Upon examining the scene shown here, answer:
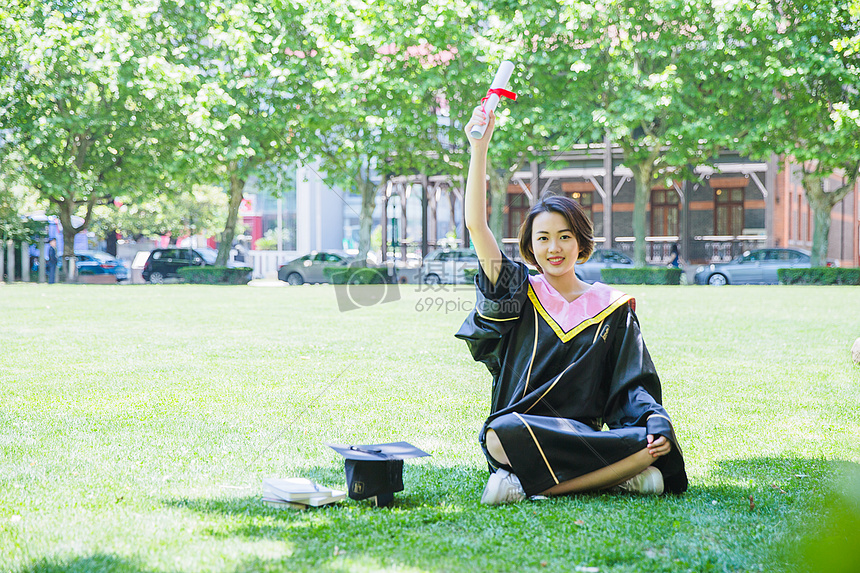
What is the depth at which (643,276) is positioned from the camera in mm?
23547

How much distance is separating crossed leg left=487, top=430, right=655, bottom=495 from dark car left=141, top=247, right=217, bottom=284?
28.3m

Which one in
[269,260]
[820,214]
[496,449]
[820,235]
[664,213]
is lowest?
[496,449]

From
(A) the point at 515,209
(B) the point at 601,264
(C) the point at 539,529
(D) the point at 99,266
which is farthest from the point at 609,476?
(A) the point at 515,209

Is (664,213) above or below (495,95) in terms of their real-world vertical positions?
above

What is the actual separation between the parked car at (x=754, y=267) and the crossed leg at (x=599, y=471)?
903 inches

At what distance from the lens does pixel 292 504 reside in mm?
3201

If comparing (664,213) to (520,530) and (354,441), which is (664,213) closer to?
(354,441)

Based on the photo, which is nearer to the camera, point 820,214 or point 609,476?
point 609,476

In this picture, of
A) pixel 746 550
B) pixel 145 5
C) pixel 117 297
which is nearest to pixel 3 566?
pixel 746 550

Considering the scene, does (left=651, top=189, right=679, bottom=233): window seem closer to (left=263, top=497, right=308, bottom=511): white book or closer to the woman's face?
the woman's face

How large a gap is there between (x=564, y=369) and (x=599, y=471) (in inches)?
17.0

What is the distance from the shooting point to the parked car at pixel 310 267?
2806 cm

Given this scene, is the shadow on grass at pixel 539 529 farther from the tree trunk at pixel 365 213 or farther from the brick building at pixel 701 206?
the brick building at pixel 701 206

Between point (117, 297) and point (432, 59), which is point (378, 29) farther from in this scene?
point (117, 297)
